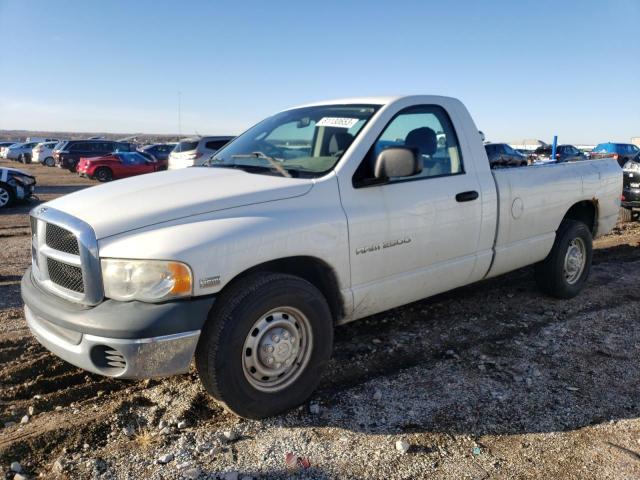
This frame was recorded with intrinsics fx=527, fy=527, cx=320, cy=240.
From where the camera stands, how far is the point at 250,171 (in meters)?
3.71

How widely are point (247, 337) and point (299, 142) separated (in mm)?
1645

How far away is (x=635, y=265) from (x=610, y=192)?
2.03 metres

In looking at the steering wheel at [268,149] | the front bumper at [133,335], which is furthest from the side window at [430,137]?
the front bumper at [133,335]

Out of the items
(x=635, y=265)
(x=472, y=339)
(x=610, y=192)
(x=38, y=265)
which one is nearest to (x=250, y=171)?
(x=38, y=265)

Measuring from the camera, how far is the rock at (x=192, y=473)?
270 cm

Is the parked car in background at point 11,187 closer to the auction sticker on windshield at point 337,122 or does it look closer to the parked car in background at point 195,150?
the parked car in background at point 195,150

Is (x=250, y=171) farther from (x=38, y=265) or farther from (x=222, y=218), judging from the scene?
(x=38, y=265)

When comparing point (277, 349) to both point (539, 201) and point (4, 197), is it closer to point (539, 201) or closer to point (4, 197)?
point (539, 201)

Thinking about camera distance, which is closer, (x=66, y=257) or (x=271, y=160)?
(x=66, y=257)

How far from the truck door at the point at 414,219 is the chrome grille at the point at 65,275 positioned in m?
1.61

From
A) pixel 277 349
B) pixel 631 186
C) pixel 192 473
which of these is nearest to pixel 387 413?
pixel 277 349

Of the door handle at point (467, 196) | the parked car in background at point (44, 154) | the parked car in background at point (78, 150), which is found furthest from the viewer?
the parked car in background at point (44, 154)

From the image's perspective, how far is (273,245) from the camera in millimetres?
3027

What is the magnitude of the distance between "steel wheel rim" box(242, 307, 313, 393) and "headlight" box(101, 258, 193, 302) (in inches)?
20.4
